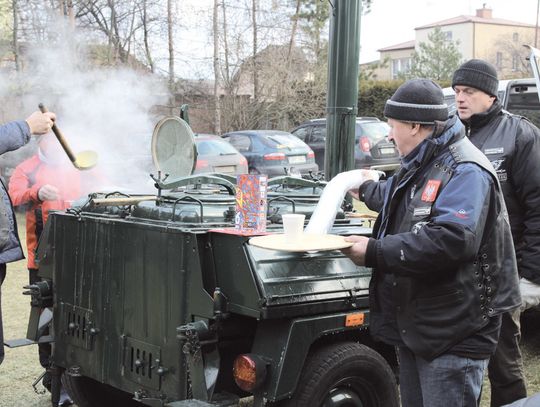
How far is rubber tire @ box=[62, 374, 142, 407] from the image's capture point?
4.52 metres

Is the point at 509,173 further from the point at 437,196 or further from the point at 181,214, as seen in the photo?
the point at 181,214

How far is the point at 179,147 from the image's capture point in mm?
4613

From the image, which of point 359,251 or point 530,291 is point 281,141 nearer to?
point 530,291

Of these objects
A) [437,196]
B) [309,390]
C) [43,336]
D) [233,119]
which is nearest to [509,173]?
[437,196]

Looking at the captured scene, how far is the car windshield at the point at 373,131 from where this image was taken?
15570mm

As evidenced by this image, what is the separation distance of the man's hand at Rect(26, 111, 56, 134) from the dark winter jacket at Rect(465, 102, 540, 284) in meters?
2.30

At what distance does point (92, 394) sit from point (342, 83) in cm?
281

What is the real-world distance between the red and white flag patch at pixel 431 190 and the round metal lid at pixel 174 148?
6.32 ft

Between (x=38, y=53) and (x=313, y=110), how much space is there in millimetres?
14244

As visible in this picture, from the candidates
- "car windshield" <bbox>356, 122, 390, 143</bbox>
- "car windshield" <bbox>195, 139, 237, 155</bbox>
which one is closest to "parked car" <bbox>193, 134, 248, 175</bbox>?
"car windshield" <bbox>195, 139, 237, 155</bbox>

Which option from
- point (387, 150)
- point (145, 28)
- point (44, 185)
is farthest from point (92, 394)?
point (145, 28)

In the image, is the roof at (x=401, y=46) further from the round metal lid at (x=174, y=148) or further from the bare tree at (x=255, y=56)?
the round metal lid at (x=174, y=148)

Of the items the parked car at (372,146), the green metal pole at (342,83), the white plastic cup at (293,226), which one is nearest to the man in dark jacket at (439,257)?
the white plastic cup at (293,226)

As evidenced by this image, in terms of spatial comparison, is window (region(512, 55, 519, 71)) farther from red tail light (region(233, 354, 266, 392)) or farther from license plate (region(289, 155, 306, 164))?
red tail light (region(233, 354, 266, 392))
